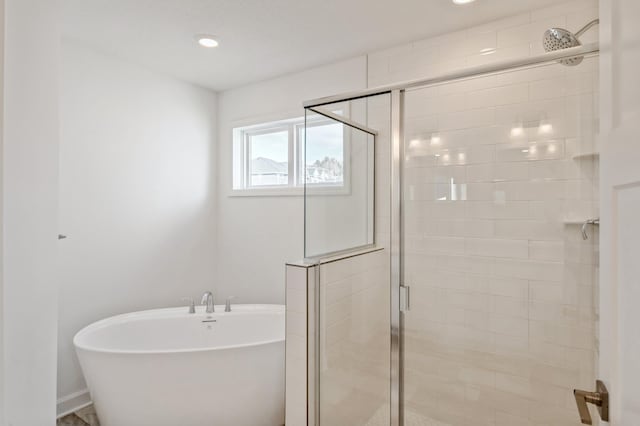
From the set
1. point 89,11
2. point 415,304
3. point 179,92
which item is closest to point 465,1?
point 415,304

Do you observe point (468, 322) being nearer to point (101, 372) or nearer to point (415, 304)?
point (415, 304)

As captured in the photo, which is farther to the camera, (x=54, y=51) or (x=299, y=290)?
(x=299, y=290)

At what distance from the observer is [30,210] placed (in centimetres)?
147

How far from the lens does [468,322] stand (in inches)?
81.4

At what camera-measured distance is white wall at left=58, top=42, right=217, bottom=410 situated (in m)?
2.51

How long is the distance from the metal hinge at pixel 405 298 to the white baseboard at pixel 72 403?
7.76 ft

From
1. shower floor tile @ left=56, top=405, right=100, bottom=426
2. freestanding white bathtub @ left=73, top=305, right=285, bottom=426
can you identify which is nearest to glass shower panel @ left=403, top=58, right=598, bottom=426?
freestanding white bathtub @ left=73, top=305, right=285, bottom=426

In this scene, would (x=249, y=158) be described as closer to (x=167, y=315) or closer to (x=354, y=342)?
(x=167, y=315)

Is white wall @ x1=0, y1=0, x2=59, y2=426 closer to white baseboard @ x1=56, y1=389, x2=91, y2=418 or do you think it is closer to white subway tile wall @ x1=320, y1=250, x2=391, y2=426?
white baseboard @ x1=56, y1=389, x2=91, y2=418

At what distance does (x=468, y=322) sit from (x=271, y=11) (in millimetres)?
2173

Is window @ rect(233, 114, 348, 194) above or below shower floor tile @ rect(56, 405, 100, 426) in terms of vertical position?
above

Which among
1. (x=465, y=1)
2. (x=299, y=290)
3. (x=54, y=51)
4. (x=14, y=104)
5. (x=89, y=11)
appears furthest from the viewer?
(x=89, y=11)

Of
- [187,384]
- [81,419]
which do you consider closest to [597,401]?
[187,384]

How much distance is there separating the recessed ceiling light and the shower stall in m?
0.94
